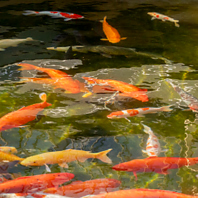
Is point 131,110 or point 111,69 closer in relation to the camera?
point 131,110

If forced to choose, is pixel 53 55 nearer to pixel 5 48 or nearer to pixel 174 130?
pixel 5 48

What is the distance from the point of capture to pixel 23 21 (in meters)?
5.44

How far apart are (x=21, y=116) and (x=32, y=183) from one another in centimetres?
91

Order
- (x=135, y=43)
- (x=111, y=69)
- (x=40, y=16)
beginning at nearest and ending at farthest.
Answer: (x=111, y=69), (x=135, y=43), (x=40, y=16)

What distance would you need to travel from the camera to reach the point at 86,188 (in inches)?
79.5

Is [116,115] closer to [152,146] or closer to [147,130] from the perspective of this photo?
[147,130]

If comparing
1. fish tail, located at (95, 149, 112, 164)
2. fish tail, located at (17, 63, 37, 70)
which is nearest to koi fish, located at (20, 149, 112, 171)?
fish tail, located at (95, 149, 112, 164)

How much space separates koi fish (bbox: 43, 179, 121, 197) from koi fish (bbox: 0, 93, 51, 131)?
878mm

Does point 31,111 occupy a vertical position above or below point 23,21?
below

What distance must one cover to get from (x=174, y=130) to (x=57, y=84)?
1385 mm

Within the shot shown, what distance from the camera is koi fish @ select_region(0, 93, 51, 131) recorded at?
8.63ft

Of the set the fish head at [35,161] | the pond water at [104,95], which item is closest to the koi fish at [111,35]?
the pond water at [104,95]

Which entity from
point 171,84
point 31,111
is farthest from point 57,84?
point 171,84

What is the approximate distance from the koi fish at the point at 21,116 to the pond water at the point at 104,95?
6cm
